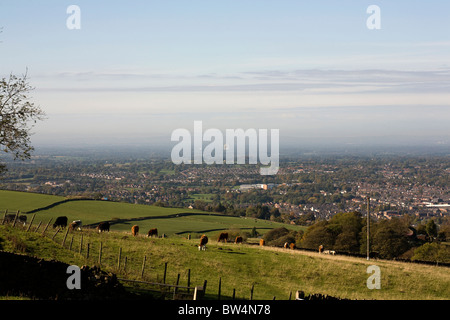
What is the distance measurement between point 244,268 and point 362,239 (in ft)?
125

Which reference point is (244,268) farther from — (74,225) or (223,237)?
(74,225)

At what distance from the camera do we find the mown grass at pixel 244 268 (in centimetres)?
2659

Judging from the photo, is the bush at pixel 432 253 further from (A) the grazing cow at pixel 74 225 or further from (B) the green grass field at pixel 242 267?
(A) the grazing cow at pixel 74 225

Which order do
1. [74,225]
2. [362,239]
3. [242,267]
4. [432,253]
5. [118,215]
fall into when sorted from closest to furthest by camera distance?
[242,267]
[74,225]
[432,253]
[362,239]
[118,215]

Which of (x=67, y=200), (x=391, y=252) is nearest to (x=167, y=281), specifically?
(x=391, y=252)

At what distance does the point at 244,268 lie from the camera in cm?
3180

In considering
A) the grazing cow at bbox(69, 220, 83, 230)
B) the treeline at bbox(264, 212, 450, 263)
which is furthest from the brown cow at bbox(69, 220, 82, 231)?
the treeline at bbox(264, 212, 450, 263)

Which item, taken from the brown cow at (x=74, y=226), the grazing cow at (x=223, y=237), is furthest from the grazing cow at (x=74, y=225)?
the grazing cow at (x=223, y=237)

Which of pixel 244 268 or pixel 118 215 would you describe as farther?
pixel 118 215

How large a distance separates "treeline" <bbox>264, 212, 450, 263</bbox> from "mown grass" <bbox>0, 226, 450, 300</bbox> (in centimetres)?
2418

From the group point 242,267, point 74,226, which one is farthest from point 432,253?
point 74,226

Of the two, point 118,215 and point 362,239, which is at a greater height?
point 118,215
